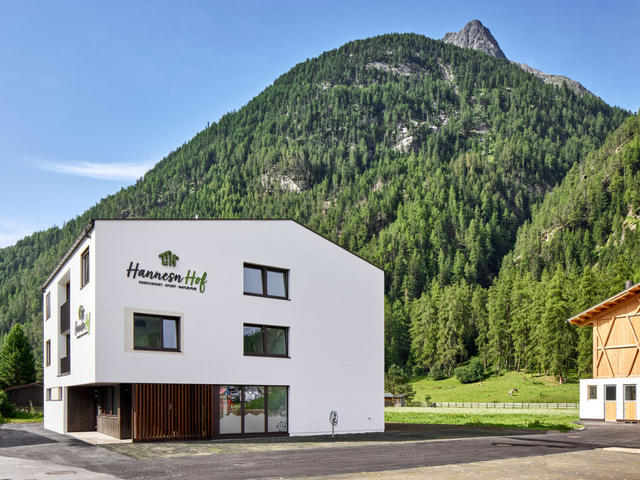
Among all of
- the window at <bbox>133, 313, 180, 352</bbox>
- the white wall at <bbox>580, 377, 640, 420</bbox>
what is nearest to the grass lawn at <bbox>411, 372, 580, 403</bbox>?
the white wall at <bbox>580, 377, 640, 420</bbox>

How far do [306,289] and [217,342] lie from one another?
226 inches

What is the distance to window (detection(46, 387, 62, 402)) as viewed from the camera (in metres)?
36.1

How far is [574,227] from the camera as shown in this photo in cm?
17025

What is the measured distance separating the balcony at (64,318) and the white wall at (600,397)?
104ft

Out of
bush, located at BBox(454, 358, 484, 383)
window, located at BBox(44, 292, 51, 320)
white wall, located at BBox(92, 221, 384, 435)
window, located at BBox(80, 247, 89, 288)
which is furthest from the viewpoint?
bush, located at BBox(454, 358, 484, 383)

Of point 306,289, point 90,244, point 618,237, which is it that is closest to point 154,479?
point 90,244

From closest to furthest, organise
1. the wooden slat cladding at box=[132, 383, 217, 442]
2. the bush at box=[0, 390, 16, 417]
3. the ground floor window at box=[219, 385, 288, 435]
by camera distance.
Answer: the wooden slat cladding at box=[132, 383, 217, 442], the ground floor window at box=[219, 385, 288, 435], the bush at box=[0, 390, 16, 417]

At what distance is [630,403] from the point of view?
40562mm

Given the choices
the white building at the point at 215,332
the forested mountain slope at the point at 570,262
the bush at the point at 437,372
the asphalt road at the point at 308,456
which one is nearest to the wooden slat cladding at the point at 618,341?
the asphalt road at the point at 308,456

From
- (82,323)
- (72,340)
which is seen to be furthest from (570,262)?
(82,323)

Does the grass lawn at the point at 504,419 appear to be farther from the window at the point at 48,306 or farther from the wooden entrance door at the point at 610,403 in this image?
the window at the point at 48,306

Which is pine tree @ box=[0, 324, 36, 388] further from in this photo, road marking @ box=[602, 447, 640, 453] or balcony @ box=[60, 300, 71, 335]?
road marking @ box=[602, 447, 640, 453]

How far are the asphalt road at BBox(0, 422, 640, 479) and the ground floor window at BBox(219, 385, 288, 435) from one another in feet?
17.3

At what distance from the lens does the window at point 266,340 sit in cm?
2977
